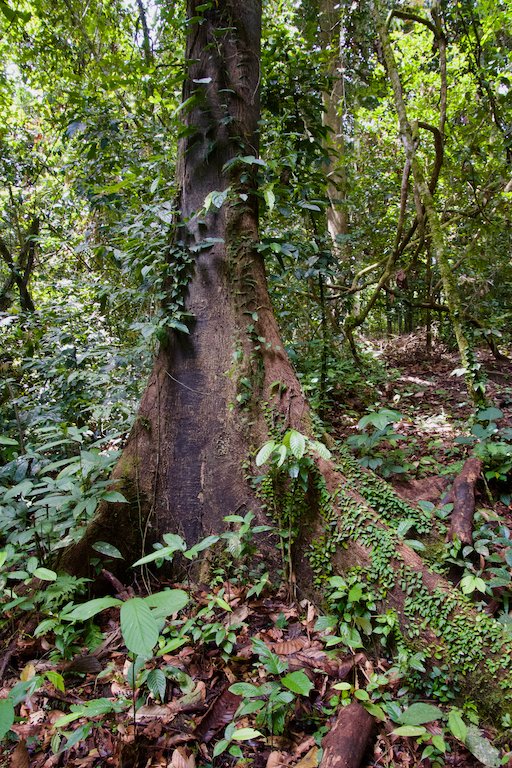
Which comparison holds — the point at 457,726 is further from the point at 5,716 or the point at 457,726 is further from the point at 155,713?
the point at 5,716

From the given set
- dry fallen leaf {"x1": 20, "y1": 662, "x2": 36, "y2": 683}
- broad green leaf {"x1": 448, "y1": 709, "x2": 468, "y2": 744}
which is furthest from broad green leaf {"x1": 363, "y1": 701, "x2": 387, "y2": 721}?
dry fallen leaf {"x1": 20, "y1": 662, "x2": 36, "y2": 683}

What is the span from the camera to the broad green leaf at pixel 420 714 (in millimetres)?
1821

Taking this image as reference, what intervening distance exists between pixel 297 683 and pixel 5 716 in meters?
1.07

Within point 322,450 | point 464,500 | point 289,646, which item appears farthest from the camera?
point 464,500

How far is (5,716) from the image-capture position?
145 cm

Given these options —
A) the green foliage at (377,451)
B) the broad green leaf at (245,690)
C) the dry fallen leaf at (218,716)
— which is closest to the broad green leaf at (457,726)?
the broad green leaf at (245,690)

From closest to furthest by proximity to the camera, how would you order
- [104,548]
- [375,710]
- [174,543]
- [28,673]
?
[375,710], [174,543], [28,673], [104,548]

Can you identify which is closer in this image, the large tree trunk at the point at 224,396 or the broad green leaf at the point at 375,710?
the broad green leaf at the point at 375,710

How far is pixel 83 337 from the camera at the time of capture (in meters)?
4.79

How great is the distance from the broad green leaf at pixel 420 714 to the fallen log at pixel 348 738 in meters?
0.16

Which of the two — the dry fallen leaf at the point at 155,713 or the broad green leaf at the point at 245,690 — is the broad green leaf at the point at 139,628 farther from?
the dry fallen leaf at the point at 155,713

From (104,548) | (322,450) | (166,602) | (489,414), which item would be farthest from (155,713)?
(489,414)

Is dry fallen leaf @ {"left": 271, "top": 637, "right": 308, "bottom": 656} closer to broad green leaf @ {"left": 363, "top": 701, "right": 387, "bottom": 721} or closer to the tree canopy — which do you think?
the tree canopy

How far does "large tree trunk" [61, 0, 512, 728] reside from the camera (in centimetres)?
261
